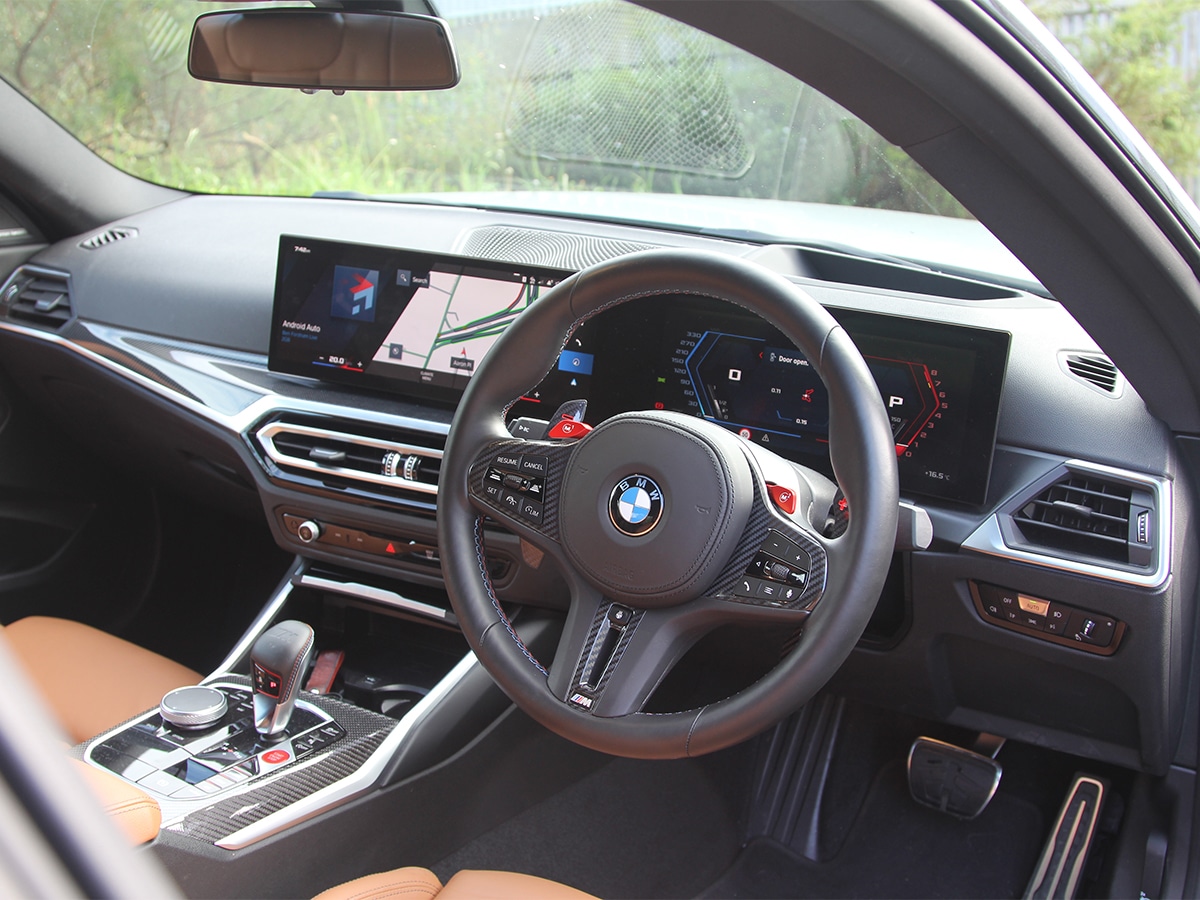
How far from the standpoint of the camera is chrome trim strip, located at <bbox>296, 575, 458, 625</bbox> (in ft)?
6.98

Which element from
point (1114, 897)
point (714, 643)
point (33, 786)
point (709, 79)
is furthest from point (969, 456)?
point (33, 786)

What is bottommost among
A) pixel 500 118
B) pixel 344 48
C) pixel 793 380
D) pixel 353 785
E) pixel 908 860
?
pixel 908 860

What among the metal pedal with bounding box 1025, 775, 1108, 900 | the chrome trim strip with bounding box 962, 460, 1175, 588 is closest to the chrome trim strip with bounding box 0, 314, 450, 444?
the chrome trim strip with bounding box 962, 460, 1175, 588

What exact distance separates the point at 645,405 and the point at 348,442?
2.15 feet

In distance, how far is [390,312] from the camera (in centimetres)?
216

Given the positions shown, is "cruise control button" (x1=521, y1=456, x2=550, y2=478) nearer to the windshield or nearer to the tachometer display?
the tachometer display

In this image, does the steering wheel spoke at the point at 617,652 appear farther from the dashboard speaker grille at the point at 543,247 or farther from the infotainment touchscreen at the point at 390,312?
the dashboard speaker grille at the point at 543,247

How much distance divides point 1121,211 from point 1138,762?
113 centimetres

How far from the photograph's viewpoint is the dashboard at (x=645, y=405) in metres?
1.68

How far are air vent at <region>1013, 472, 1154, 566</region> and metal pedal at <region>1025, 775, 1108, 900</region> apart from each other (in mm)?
759

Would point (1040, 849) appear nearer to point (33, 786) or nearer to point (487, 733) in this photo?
point (487, 733)

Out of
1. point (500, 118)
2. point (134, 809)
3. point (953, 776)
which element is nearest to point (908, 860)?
point (953, 776)

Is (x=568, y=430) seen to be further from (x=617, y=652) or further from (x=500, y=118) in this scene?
(x=500, y=118)

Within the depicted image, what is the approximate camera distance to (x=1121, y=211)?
3.92ft
